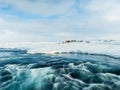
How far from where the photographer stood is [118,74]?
1698 cm

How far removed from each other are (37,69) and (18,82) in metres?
1.83

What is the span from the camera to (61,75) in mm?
16469

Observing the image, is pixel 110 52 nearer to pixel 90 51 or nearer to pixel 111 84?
pixel 90 51

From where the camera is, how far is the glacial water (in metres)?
15.5

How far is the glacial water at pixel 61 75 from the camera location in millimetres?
15531

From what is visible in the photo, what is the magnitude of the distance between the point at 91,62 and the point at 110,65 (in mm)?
1424

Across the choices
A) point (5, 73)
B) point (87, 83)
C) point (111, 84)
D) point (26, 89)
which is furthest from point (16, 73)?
point (111, 84)

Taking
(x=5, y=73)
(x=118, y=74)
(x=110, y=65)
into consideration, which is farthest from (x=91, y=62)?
(x=5, y=73)

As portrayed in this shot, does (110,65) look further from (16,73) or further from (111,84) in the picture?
(16,73)

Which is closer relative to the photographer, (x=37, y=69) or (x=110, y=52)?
(x=37, y=69)

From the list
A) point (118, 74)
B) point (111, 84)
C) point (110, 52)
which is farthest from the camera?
point (110, 52)

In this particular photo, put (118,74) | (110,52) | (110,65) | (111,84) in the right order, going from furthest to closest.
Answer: (110,52)
(110,65)
(118,74)
(111,84)

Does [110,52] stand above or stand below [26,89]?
above

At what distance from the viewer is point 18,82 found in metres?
16.5
